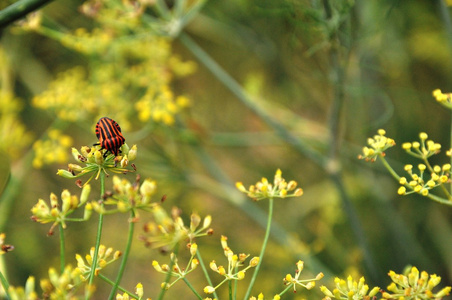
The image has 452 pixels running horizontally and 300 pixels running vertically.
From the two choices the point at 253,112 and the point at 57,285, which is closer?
the point at 57,285

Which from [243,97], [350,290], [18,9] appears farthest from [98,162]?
[243,97]

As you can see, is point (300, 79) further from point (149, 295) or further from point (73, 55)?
point (149, 295)

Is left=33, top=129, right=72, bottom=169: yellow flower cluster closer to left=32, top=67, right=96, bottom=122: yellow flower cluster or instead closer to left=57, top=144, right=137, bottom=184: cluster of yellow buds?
left=32, top=67, right=96, bottom=122: yellow flower cluster

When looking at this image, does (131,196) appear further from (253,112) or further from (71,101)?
(253,112)

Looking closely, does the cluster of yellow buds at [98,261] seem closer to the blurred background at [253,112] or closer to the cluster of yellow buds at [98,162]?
the cluster of yellow buds at [98,162]

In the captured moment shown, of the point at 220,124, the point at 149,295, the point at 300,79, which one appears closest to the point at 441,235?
the point at 300,79

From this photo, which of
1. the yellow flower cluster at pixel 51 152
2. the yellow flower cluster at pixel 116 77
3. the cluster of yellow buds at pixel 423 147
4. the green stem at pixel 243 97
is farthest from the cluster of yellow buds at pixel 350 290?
the yellow flower cluster at pixel 51 152
